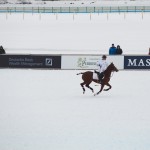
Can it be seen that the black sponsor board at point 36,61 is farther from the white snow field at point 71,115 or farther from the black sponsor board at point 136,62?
the white snow field at point 71,115

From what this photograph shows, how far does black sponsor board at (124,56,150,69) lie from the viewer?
63.6ft

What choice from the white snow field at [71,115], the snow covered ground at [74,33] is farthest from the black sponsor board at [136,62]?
the snow covered ground at [74,33]

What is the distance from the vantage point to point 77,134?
7953mm

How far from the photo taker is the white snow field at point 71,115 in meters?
7.39

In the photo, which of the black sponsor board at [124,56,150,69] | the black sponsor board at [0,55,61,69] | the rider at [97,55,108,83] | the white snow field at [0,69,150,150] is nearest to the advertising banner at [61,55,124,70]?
the black sponsor board at [124,56,150,69]

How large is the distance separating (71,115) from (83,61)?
387 inches

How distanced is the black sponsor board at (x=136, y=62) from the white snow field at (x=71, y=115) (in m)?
3.01

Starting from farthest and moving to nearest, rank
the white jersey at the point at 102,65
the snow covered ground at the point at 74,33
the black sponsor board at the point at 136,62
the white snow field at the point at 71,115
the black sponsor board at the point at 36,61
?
the snow covered ground at the point at 74,33, the black sponsor board at the point at 36,61, the black sponsor board at the point at 136,62, the white jersey at the point at 102,65, the white snow field at the point at 71,115

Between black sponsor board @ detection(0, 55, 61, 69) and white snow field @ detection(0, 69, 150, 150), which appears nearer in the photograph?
white snow field @ detection(0, 69, 150, 150)

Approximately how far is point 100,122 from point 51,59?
10.9m

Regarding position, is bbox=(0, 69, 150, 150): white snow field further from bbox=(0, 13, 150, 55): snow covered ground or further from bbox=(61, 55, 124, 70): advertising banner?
bbox=(0, 13, 150, 55): snow covered ground

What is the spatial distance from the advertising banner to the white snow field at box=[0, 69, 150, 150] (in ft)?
9.48

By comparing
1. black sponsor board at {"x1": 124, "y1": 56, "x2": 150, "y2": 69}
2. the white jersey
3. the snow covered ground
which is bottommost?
black sponsor board at {"x1": 124, "y1": 56, "x2": 150, "y2": 69}

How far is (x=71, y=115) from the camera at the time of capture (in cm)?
980
